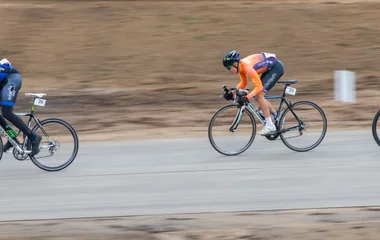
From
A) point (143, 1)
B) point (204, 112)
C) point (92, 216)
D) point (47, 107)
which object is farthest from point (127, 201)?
point (143, 1)

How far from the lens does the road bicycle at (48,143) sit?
9.48 meters

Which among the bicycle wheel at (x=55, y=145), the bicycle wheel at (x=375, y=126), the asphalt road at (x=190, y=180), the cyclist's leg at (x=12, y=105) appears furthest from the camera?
the bicycle wheel at (x=375, y=126)

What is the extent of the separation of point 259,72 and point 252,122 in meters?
0.83

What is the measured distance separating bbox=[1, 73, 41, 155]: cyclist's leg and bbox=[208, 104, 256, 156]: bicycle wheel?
2766 mm

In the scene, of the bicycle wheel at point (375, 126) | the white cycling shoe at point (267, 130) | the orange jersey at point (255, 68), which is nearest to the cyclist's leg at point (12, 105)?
the orange jersey at point (255, 68)

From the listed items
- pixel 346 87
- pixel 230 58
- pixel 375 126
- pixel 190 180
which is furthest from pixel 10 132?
pixel 346 87

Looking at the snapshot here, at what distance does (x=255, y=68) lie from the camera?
34.8 feet

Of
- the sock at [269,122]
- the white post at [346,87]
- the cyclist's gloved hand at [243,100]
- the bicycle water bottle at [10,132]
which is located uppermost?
the white post at [346,87]

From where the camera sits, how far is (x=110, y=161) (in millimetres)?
10375

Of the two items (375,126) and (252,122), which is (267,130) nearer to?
(252,122)

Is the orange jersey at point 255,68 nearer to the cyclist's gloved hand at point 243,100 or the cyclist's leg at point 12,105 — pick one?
the cyclist's gloved hand at point 243,100

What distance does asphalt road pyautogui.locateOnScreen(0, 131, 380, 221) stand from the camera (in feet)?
25.5

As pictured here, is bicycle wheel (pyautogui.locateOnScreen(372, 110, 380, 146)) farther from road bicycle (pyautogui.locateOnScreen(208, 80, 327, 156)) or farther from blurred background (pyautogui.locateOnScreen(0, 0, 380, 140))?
blurred background (pyautogui.locateOnScreen(0, 0, 380, 140))

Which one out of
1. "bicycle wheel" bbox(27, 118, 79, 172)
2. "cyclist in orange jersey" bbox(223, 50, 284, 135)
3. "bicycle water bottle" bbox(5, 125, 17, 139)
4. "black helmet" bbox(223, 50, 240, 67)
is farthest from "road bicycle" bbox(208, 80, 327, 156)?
"bicycle water bottle" bbox(5, 125, 17, 139)
